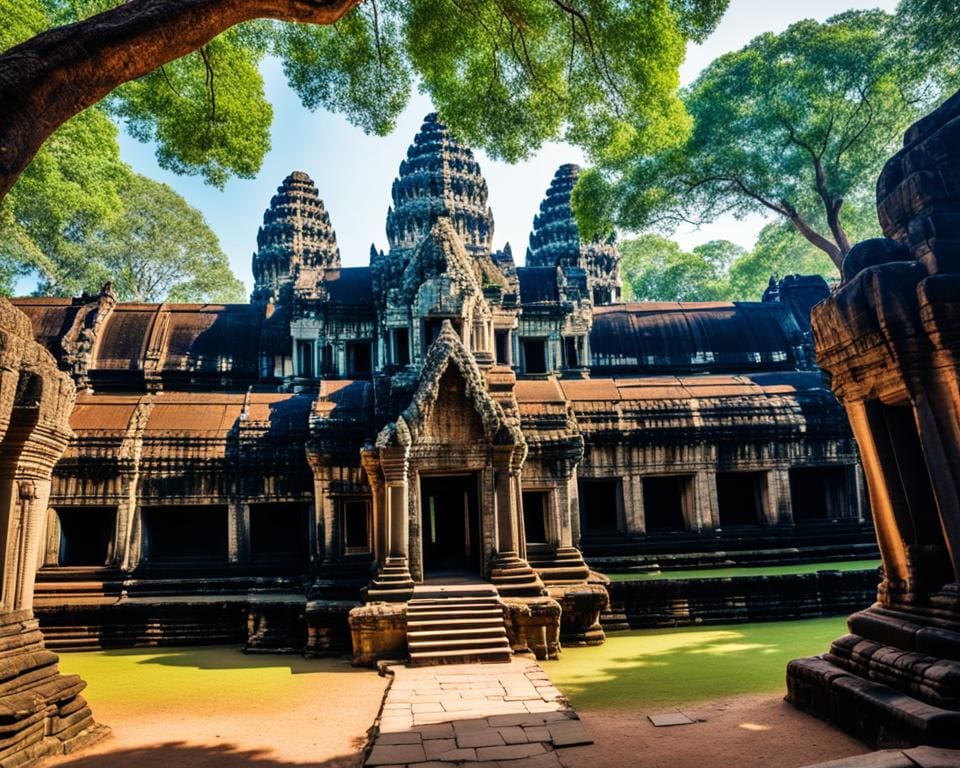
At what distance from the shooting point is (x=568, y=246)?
4109cm

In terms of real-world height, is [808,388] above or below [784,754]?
above

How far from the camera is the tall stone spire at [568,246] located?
40906 millimetres

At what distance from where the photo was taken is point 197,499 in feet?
49.5

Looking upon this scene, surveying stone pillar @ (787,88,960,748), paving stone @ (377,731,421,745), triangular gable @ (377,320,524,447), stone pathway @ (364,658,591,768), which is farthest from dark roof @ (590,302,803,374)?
paving stone @ (377,731,421,745)

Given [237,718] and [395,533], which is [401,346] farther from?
[237,718]

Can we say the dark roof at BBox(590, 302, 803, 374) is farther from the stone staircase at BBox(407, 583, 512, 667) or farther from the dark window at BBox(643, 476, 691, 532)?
the stone staircase at BBox(407, 583, 512, 667)

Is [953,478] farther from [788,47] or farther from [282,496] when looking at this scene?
[788,47]

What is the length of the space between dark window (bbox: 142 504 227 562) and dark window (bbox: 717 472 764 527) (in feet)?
42.6

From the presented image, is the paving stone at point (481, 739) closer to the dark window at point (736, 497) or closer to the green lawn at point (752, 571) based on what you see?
the green lawn at point (752, 571)

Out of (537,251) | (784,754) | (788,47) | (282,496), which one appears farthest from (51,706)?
(537,251)

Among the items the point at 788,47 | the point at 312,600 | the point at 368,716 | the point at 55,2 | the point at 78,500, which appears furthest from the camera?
the point at 788,47

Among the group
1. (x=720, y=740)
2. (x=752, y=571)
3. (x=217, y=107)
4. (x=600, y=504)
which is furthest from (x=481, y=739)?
(x=600, y=504)

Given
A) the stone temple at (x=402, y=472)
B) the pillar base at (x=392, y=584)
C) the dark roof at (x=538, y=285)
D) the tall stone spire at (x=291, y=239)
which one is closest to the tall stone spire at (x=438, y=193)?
the tall stone spire at (x=291, y=239)

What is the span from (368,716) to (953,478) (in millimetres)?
6656
